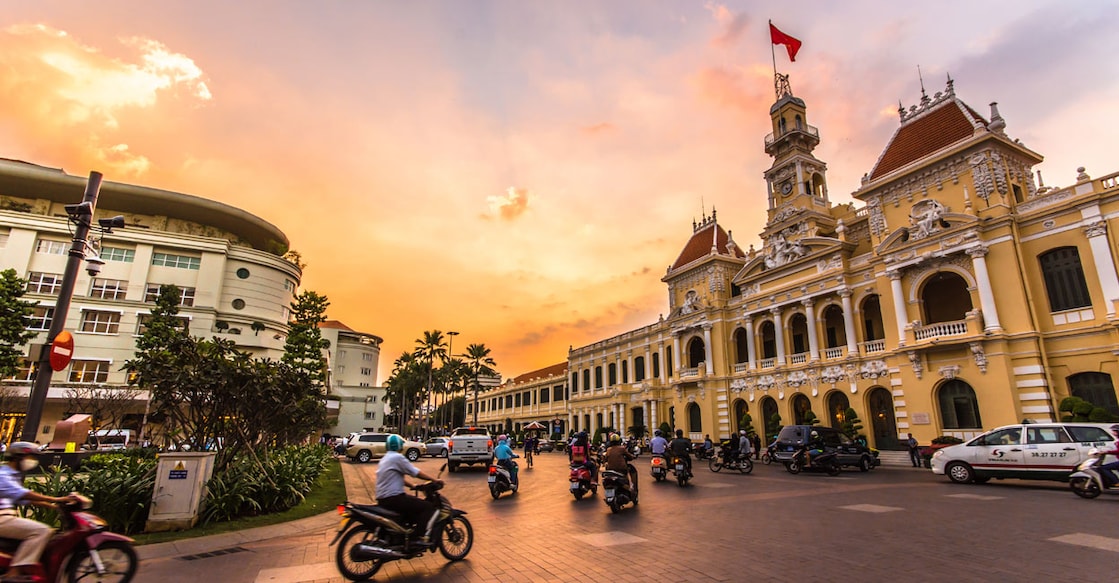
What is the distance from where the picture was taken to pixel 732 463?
2138 cm

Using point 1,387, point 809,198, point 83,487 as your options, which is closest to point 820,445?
point 809,198

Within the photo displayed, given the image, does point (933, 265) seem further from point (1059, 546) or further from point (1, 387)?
point (1, 387)

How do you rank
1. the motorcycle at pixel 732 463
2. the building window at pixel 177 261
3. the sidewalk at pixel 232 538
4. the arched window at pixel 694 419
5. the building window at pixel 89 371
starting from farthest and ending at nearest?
the building window at pixel 177 261 < the arched window at pixel 694 419 < the building window at pixel 89 371 < the motorcycle at pixel 732 463 < the sidewalk at pixel 232 538

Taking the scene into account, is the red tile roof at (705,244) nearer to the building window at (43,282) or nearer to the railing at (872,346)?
the railing at (872,346)

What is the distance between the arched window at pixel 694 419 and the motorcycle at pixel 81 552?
1434 inches

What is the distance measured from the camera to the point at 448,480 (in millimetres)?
19062

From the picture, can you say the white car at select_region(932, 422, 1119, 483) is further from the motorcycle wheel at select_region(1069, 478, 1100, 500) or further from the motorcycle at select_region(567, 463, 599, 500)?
the motorcycle at select_region(567, 463, 599, 500)

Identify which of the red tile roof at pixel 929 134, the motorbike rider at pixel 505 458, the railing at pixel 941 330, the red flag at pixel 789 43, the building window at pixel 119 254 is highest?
the red flag at pixel 789 43

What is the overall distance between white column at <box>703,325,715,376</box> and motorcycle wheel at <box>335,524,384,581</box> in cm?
3361

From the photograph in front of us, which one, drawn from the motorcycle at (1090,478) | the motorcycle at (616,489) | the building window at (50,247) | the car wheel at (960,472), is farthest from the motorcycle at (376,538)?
the building window at (50,247)

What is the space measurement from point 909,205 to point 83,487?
106 feet

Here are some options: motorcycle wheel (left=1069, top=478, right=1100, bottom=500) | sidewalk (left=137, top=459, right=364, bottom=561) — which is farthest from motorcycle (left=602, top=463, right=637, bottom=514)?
motorcycle wheel (left=1069, top=478, right=1100, bottom=500)

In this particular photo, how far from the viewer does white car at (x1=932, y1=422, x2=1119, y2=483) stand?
1284 centimetres

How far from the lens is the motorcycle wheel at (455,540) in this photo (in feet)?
22.1
